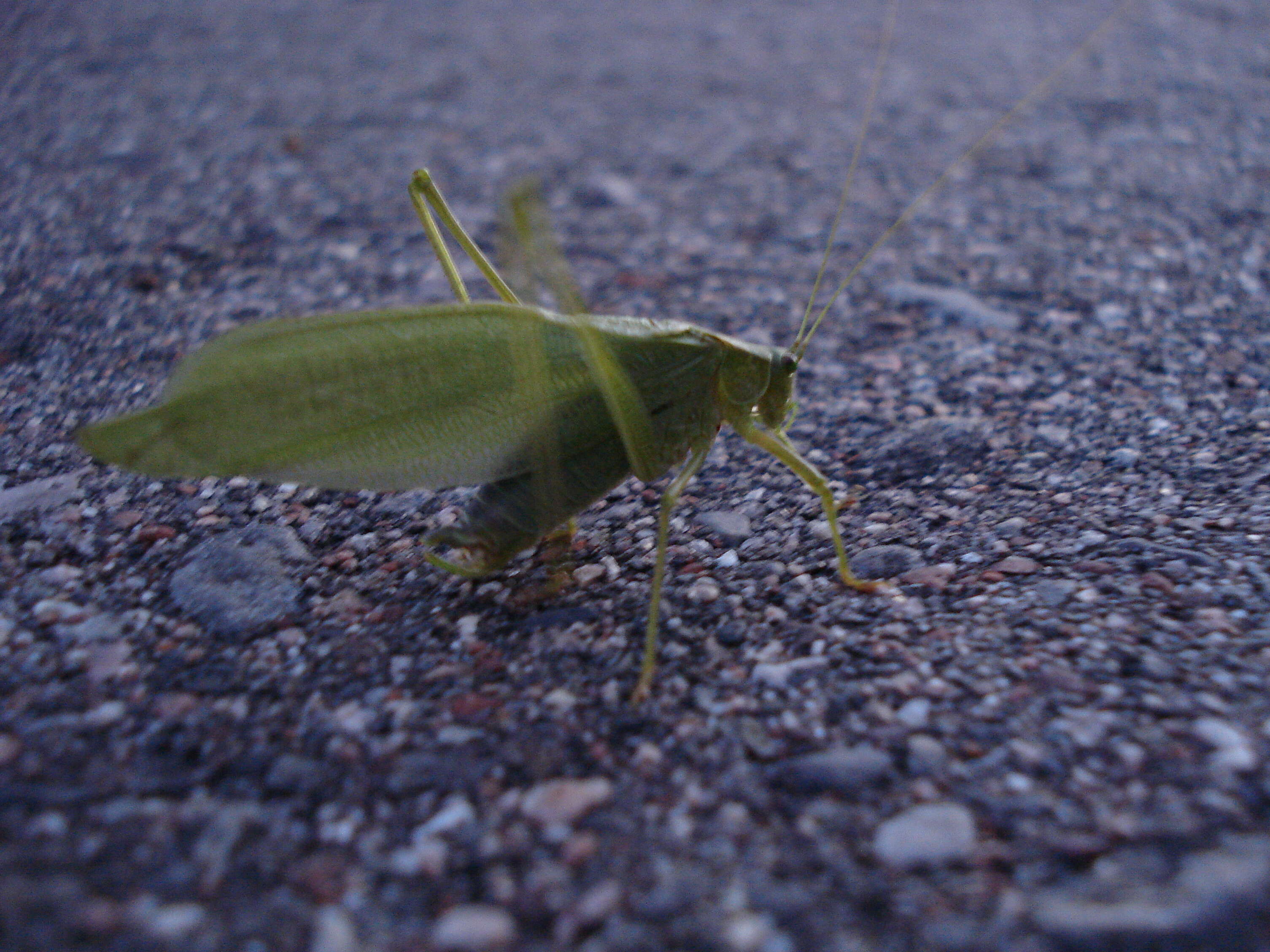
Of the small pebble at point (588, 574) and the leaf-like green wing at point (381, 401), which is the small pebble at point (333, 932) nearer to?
the leaf-like green wing at point (381, 401)

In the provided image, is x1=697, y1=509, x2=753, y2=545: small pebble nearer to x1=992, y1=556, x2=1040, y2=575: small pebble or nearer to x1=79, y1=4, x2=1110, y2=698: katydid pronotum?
x1=79, y1=4, x2=1110, y2=698: katydid pronotum

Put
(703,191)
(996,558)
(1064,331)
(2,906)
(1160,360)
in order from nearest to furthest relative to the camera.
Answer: (2,906)
(996,558)
(1160,360)
(1064,331)
(703,191)

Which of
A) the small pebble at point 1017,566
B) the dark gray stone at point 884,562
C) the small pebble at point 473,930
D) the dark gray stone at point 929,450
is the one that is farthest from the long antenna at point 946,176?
the small pebble at point 473,930

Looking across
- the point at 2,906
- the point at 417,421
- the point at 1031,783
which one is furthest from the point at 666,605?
the point at 2,906

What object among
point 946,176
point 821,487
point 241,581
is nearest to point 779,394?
point 821,487

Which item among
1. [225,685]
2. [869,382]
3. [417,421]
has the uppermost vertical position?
[417,421]

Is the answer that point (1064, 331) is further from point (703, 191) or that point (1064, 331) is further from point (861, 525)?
point (703, 191)

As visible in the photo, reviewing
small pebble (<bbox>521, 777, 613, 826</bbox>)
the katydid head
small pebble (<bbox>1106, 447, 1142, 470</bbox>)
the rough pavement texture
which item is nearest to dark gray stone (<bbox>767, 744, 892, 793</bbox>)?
the rough pavement texture
